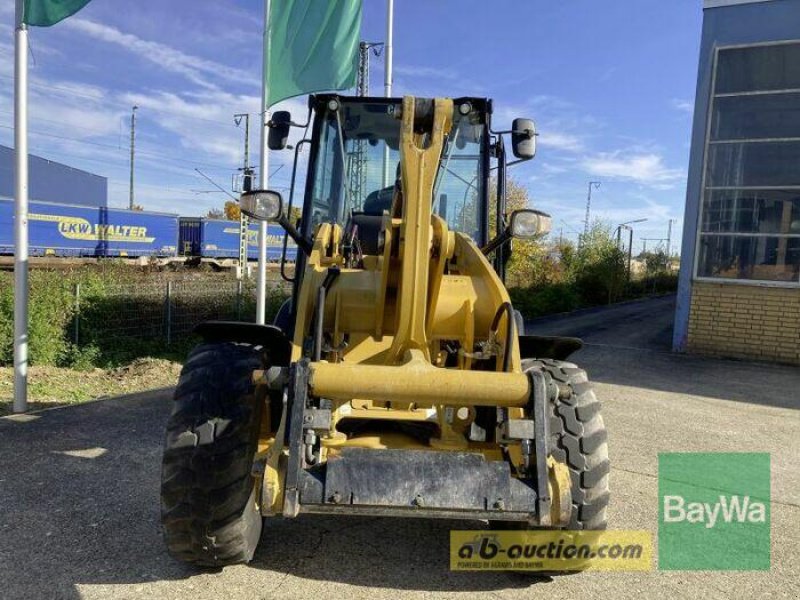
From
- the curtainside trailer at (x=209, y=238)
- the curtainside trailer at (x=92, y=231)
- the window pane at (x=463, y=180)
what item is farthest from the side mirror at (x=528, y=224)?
the curtainside trailer at (x=209, y=238)

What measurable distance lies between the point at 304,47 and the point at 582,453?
312 inches

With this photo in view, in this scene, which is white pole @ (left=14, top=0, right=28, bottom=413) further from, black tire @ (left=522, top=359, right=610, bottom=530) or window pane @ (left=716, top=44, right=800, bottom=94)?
window pane @ (left=716, top=44, right=800, bottom=94)

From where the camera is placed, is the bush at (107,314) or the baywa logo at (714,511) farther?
the bush at (107,314)

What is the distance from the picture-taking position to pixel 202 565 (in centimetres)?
319

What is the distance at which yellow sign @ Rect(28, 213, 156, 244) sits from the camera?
25672 millimetres

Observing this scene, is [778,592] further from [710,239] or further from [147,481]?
[710,239]

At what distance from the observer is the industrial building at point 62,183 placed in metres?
44.4

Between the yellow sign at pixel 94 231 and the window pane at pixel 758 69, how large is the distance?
23.7 m

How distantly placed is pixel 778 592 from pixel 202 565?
3027mm

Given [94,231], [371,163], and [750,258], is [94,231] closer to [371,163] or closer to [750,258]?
[750,258]

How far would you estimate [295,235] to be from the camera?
164 inches

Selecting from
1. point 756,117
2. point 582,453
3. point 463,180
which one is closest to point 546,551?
point 582,453

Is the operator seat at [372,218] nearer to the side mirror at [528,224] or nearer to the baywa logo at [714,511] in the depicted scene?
the side mirror at [528,224]

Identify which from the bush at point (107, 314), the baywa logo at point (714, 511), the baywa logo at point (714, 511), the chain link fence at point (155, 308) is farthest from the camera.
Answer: the chain link fence at point (155, 308)
